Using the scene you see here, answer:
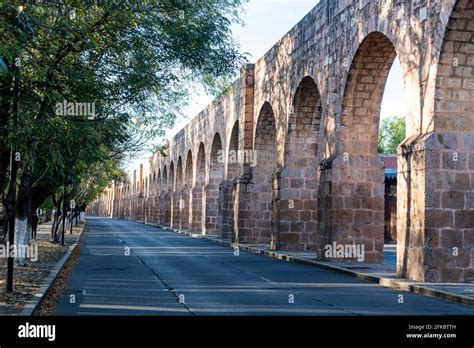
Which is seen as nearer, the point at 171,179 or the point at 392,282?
the point at 392,282

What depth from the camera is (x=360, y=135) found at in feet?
57.4

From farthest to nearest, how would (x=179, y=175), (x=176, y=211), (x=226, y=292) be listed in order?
(x=179, y=175) → (x=176, y=211) → (x=226, y=292)

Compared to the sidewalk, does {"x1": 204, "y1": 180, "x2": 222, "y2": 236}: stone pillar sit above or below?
above

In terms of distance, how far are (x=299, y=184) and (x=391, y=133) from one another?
6303cm

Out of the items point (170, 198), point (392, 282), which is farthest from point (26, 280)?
point (170, 198)

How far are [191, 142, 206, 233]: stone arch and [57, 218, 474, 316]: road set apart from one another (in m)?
22.3

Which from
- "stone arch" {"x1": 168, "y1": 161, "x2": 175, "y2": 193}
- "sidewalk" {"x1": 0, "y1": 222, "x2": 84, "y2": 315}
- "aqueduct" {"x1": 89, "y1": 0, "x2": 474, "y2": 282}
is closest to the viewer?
"sidewalk" {"x1": 0, "y1": 222, "x2": 84, "y2": 315}

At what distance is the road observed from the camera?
9.48 meters

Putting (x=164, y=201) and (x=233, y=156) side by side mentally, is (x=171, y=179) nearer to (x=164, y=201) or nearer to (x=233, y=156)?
(x=164, y=201)

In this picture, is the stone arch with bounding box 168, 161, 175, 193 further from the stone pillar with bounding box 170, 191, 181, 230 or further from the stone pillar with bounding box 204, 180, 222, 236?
the stone pillar with bounding box 204, 180, 222, 236

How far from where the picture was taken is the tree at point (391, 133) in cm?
8162

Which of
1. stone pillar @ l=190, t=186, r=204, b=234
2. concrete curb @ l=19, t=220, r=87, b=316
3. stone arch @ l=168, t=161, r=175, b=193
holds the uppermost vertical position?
stone arch @ l=168, t=161, r=175, b=193

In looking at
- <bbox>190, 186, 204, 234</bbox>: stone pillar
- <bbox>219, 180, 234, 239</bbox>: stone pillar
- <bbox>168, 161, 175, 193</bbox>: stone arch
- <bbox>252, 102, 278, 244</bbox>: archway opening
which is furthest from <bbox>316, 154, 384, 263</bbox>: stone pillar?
<bbox>168, 161, 175, 193</bbox>: stone arch
